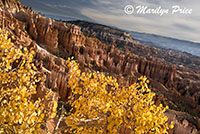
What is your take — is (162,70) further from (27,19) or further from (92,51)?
(27,19)

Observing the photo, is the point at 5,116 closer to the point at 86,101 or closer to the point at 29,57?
the point at 29,57

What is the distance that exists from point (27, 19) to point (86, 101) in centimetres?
6669

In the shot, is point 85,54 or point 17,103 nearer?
point 17,103

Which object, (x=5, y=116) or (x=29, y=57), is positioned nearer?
(x=5, y=116)

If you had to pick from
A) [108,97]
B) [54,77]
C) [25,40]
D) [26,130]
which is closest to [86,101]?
[108,97]

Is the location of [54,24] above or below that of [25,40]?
above

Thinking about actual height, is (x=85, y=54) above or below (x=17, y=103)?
below

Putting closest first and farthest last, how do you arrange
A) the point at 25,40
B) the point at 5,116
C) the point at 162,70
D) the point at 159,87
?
the point at 5,116 → the point at 25,40 → the point at 159,87 → the point at 162,70

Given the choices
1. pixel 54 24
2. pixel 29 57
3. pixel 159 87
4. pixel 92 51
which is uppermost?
pixel 54 24

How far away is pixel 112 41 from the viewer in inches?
6855

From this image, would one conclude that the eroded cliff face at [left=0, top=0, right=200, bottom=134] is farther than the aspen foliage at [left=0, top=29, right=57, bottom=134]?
Yes

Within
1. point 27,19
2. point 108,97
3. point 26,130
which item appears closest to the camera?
point 26,130

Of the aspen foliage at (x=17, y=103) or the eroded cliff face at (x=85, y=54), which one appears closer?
the aspen foliage at (x=17, y=103)

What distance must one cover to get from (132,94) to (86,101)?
1.82 meters
